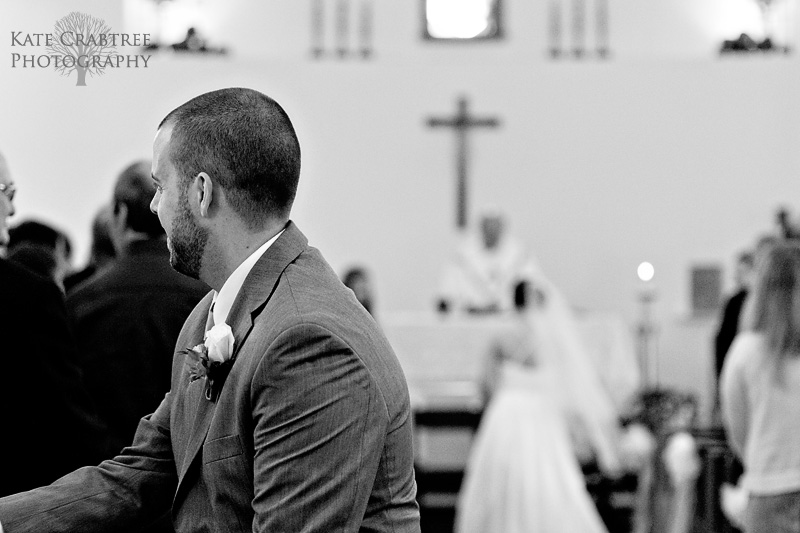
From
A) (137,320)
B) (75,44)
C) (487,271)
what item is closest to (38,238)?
(137,320)

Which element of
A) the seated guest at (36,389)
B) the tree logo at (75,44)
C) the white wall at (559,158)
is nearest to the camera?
the tree logo at (75,44)

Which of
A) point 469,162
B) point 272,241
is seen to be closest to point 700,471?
point 469,162

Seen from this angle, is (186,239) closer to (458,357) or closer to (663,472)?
(663,472)

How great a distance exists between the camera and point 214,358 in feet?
6.71

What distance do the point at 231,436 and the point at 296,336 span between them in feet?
0.70

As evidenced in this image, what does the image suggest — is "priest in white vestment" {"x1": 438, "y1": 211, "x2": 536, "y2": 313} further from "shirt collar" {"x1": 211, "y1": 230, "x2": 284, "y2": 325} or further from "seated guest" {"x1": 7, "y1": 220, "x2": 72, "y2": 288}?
"shirt collar" {"x1": 211, "y1": 230, "x2": 284, "y2": 325}

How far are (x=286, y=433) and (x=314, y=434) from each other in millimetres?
44

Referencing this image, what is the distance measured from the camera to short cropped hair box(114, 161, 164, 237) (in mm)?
3498

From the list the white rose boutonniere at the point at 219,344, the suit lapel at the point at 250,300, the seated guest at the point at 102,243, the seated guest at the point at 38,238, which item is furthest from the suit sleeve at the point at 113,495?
the seated guest at the point at 102,243

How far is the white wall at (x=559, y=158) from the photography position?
1199cm

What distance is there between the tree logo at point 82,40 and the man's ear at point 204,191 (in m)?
0.59

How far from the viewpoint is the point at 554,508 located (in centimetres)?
777

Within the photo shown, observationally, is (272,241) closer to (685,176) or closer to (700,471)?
(700,471)

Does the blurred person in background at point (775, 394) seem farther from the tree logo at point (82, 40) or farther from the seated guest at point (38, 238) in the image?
the tree logo at point (82, 40)
